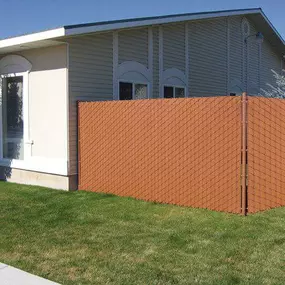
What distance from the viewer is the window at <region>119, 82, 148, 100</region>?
10813mm

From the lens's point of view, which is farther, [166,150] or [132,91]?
[132,91]

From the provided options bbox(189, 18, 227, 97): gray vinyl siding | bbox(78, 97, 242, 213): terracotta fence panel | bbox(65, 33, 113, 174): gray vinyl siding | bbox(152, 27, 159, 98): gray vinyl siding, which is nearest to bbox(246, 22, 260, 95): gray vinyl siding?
bbox(189, 18, 227, 97): gray vinyl siding

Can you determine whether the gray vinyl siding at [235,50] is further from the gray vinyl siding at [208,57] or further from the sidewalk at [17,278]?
the sidewalk at [17,278]

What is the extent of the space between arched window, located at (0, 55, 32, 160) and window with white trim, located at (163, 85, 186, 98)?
13.0 ft

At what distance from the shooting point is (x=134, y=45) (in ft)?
36.4

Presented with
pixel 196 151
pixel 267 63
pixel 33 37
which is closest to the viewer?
pixel 196 151

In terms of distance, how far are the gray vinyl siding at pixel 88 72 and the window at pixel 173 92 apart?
2.54 metres

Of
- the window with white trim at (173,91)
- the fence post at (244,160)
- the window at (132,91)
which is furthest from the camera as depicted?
the window with white trim at (173,91)

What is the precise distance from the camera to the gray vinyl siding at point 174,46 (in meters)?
12.3

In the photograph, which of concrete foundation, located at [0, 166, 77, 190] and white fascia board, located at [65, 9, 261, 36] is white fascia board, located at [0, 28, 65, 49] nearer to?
white fascia board, located at [65, 9, 261, 36]

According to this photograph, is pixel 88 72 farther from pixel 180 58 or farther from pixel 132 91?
pixel 180 58

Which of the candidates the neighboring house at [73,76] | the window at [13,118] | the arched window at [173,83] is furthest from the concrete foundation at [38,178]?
the arched window at [173,83]

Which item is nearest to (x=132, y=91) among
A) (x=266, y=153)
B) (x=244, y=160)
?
(x=266, y=153)

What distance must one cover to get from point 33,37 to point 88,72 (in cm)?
139
